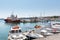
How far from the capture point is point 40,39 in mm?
15922

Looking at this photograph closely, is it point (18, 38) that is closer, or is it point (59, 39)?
point (59, 39)

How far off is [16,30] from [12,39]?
3311 millimetres

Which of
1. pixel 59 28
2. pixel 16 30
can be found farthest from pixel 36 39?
pixel 59 28

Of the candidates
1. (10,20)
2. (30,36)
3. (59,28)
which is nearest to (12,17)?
(10,20)

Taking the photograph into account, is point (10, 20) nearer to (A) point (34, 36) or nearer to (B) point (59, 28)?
(B) point (59, 28)

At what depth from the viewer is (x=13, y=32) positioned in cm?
1911

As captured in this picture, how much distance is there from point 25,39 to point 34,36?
117cm

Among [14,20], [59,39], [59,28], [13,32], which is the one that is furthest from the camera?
[14,20]

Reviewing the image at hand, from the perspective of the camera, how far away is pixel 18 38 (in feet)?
52.6

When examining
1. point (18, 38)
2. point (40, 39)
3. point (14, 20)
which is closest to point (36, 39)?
point (40, 39)

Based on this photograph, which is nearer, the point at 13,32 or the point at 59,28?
the point at 13,32

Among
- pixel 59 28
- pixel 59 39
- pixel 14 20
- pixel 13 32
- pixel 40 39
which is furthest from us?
pixel 14 20

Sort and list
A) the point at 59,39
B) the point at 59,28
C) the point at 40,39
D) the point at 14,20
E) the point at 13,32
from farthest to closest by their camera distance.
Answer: the point at 14,20, the point at 59,28, the point at 13,32, the point at 40,39, the point at 59,39

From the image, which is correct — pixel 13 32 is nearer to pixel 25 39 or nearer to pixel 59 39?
pixel 25 39
